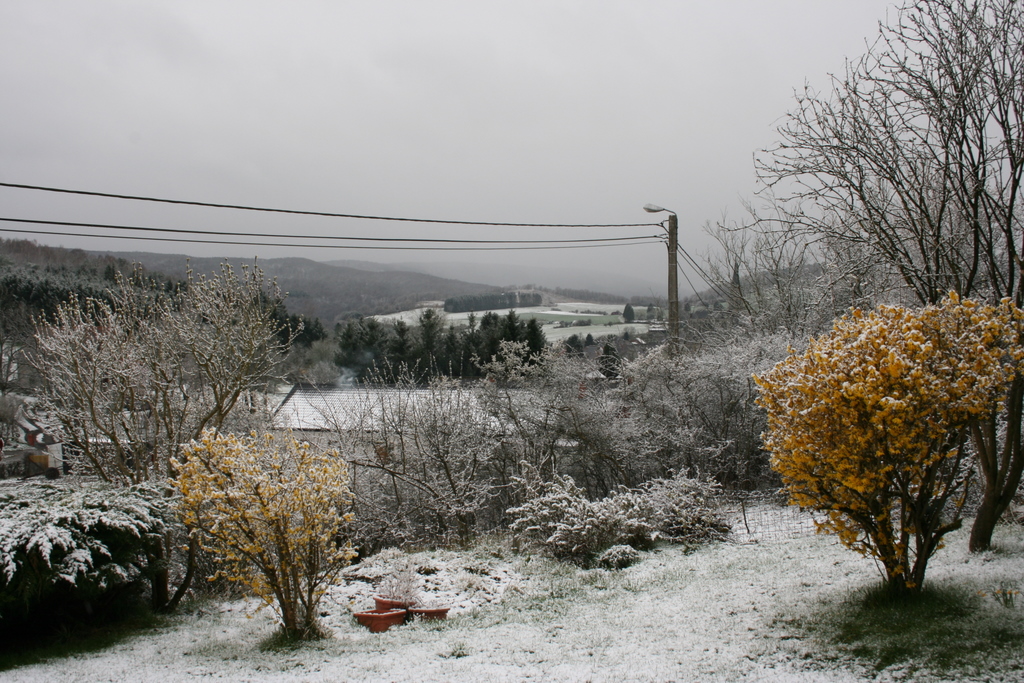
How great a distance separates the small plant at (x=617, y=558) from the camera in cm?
838

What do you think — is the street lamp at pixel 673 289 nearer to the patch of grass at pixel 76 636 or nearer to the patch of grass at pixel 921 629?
the patch of grass at pixel 921 629

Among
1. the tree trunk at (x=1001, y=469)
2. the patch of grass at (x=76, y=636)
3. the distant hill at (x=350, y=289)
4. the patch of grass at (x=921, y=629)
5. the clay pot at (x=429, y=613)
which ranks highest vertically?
the distant hill at (x=350, y=289)

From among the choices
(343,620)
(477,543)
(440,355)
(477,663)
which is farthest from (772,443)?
(440,355)

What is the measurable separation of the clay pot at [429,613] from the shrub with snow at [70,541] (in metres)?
3.02

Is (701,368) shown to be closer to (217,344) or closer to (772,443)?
(772,443)

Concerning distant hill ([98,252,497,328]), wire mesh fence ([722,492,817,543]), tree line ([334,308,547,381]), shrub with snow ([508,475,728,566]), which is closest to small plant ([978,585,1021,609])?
wire mesh fence ([722,492,817,543])

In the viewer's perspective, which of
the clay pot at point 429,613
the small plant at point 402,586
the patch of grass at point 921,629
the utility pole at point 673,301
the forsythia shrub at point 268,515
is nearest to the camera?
the patch of grass at point 921,629

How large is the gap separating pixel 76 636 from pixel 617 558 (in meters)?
6.17

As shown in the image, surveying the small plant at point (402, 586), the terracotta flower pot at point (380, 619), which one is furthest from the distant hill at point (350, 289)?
the terracotta flower pot at point (380, 619)

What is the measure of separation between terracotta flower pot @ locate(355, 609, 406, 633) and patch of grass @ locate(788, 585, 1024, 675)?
3785 mm

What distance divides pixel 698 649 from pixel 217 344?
23.5 feet

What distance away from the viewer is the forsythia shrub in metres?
5.98

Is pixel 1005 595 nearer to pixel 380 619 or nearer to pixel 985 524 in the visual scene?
pixel 985 524

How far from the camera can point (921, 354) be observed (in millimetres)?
4684
